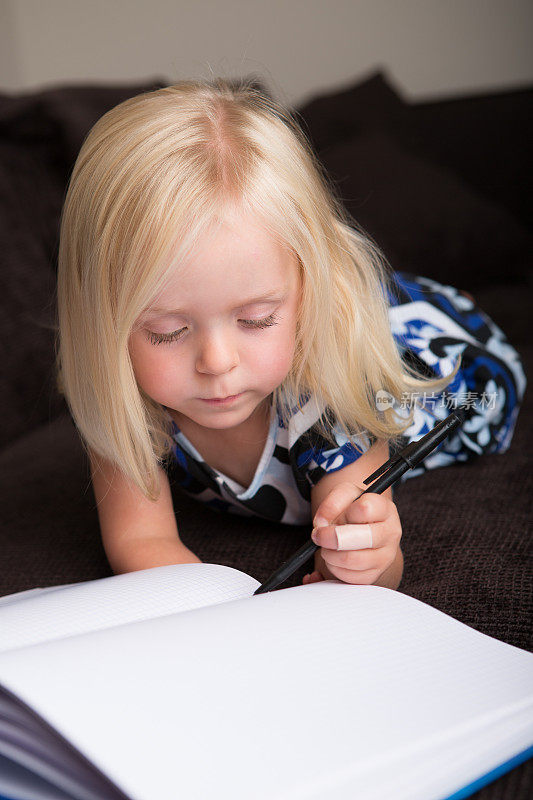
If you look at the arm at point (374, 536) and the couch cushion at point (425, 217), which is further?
the couch cushion at point (425, 217)

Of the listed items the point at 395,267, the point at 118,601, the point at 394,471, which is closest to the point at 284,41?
the point at 395,267

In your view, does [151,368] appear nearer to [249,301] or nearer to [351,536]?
[249,301]

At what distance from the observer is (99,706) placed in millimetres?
424

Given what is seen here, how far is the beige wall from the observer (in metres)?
2.16

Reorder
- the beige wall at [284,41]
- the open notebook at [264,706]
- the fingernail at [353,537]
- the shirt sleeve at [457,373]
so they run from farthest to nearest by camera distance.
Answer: the beige wall at [284,41] < the shirt sleeve at [457,373] < the fingernail at [353,537] < the open notebook at [264,706]

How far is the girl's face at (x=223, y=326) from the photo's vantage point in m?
0.67

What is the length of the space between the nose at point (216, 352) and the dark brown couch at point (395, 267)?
0.23 metres

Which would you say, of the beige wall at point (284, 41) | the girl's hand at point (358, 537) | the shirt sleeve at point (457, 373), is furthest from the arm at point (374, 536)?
the beige wall at point (284, 41)

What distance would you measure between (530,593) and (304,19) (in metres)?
2.11

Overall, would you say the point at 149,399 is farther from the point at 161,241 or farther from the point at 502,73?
the point at 502,73

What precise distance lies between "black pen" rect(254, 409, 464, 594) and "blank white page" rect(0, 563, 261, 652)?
0.03 meters

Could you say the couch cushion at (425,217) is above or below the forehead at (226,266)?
below

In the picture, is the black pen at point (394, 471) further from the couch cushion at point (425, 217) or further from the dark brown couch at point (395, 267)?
the couch cushion at point (425, 217)

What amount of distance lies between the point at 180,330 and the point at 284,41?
196 centimetres
